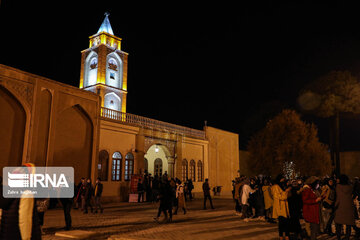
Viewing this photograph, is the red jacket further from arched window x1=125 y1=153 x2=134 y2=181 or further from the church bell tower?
the church bell tower

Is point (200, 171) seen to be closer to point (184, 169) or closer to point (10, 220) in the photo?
point (184, 169)

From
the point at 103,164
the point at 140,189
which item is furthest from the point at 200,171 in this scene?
the point at 103,164

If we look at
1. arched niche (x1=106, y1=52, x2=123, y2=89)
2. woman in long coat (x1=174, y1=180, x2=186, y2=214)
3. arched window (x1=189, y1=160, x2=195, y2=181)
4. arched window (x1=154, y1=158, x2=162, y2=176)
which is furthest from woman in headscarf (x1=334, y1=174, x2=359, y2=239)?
arched niche (x1=106, y1=52, x2=123, y2=89)

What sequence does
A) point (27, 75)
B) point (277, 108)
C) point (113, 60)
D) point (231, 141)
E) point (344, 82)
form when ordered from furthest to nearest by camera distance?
point (277, 108) < point (113, 60) < point (231, 141) < point (344, 82) < point (27, 75)

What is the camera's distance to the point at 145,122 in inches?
820

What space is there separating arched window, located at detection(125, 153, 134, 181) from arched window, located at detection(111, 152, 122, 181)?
1.96 feet

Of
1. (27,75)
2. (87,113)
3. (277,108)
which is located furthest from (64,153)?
(277,108)

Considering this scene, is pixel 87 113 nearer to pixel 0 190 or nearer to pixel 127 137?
pixel 127 137

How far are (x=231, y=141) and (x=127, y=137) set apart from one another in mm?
14084

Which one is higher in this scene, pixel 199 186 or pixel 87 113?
pixel 87 113

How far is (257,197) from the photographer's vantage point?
11.1 meters

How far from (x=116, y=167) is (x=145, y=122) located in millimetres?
4084

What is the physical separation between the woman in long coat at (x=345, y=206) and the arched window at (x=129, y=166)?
1368 cm

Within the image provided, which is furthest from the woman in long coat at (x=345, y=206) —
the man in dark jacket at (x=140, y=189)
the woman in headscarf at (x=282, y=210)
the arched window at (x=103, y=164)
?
the arched window at (x=103, y=164)
